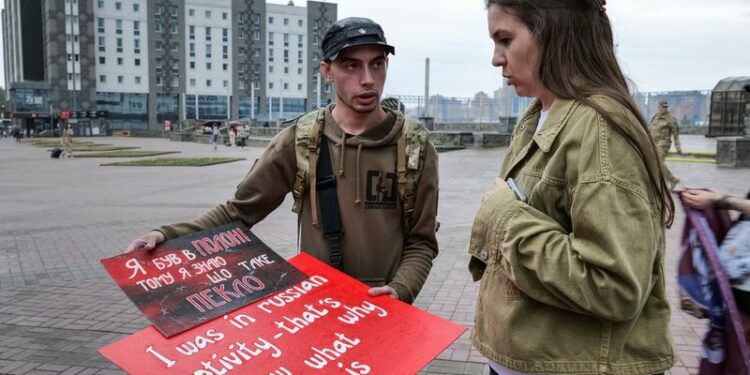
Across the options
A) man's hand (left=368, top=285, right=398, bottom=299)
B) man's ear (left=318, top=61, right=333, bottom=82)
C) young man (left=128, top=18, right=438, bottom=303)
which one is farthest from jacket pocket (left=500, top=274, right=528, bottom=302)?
man's ear (left=318, top=61, right=333, bottom=82)

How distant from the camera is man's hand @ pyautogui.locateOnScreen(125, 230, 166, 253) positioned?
218cm

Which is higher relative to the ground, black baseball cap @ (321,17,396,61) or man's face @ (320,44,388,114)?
black baseball cap @ (321,17,396,61)

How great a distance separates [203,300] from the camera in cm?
201

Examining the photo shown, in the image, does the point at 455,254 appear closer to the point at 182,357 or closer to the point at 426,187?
the point at 426,187

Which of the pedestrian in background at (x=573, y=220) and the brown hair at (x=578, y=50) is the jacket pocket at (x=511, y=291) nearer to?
the pedestrian in background at (x=573, y=220)

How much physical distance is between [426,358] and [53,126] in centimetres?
8155

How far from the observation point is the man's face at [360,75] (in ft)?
7.61

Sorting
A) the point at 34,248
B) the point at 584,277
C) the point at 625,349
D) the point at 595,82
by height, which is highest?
the point at 595,82

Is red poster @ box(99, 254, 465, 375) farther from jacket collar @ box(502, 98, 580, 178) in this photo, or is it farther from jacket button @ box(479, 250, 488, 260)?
jacket collar @ box(502, 98, 580, 178)

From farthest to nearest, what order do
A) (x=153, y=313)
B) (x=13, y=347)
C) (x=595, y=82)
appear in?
(x=13, y=347), (x=153, y=313), (x=595, y=82)

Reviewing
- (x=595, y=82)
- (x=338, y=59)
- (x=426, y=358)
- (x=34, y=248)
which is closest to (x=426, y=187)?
(x=338, y=59)

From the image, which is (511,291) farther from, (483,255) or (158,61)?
(158,61)

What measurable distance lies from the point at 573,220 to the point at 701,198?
0.49 meters

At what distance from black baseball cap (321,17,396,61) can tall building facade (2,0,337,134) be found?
71.0 metres
